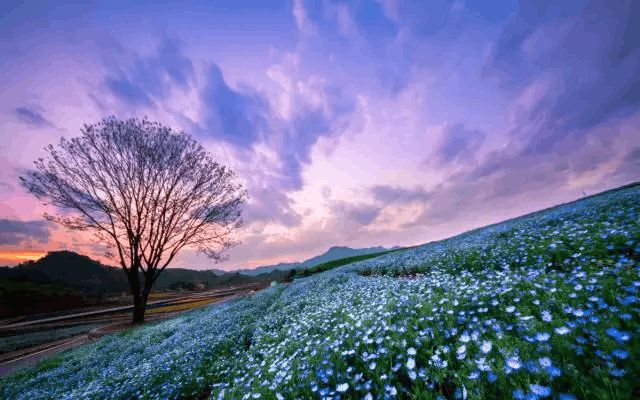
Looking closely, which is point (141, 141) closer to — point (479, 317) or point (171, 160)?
point (171, 160)

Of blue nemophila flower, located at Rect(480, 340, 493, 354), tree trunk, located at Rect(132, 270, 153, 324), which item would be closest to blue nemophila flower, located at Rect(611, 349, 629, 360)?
blue nemophila flower, located at Rect(480, 340, 493, 354)

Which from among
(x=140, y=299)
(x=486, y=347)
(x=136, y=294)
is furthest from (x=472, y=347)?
(x=140, y=299)

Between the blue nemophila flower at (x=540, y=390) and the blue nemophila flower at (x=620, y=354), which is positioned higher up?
the blue nemophila flower at (x=620, y=354)

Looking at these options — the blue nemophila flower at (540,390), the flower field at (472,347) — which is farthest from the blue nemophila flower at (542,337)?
the blue nemophila flower at (540,390)

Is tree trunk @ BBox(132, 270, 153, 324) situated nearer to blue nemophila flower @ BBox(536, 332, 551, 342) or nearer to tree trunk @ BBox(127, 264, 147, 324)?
tree trunk @ BBox(127, 264, 147, 324)

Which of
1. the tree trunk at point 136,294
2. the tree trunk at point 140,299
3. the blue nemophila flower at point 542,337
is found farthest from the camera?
the tree trunk at point 140,299

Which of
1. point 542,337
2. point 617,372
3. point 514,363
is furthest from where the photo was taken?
point 542,337

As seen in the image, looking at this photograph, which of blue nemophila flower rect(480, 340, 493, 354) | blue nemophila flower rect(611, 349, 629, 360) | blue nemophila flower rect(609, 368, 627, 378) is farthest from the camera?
blue nemophila flower rect(480, 340, 493, 354)

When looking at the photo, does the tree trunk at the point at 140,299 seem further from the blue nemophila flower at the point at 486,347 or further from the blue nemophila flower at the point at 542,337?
the blue nemophila flower at the point at 542,337

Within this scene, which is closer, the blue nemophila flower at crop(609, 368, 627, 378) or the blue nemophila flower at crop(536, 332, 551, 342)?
the blue nemophila flower at crop(609, 368, 627, 378)

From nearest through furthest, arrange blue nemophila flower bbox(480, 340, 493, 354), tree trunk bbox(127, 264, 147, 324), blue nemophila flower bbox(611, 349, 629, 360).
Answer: blue nemophila flower bbox(611, 349, 629, 360) → blue nemophila flower bbox(480, 340, 493, 354) → tree trunk bbox(127, 264, 147, 324)

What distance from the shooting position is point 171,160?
2153 centimetres

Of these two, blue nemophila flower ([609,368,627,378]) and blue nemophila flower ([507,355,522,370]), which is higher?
blue nemophila flower ([609,368,627,378])

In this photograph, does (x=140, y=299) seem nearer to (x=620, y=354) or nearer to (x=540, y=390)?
(x=540, y=390)
